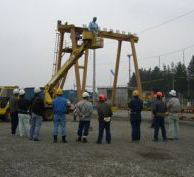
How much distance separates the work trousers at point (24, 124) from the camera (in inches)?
504

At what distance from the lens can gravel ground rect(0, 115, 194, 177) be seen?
6.87 metres

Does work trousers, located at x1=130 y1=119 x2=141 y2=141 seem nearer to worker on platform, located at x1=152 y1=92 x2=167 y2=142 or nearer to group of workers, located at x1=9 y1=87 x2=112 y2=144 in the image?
worker on platform, located at x1=152 y1=92 x2=167 y2=142

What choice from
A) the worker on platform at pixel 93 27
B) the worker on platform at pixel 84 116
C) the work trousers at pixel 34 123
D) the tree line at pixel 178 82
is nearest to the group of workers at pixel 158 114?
the worker on platform at pixel 84 116

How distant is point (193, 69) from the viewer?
89.1 metres

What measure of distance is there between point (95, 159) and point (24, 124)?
5.41 meters

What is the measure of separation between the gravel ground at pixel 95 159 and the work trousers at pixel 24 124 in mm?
1286

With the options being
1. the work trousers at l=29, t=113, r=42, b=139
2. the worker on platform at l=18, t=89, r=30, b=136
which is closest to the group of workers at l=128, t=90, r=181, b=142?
the work trousers at l=29, t=113, r=42, b=139

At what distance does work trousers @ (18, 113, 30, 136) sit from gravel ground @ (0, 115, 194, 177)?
1286mm

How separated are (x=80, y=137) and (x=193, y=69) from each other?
270 feet

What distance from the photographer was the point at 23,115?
1279 cm

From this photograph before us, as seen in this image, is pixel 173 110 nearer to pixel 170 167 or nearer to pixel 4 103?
pixel 170 167

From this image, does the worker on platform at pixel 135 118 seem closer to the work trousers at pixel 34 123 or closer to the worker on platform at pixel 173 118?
the worker on platform at pixel 173 118

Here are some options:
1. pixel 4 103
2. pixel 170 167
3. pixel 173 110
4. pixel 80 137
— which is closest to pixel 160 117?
pixel 173 110

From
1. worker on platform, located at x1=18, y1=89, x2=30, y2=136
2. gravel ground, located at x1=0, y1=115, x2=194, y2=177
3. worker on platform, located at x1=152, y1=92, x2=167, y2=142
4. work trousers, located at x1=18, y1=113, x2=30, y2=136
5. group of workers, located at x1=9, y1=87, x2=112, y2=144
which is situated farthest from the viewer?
work trousers, located at x1=18, y1=113, x2=30, y2=136
